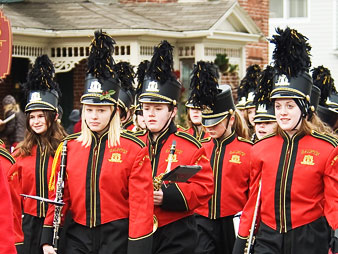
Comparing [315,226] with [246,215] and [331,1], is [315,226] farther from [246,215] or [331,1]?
[331,1]

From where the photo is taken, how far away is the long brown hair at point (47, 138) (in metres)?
9.63

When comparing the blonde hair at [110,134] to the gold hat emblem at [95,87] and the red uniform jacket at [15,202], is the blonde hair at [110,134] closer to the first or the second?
the gold hat emblem at [95,87]

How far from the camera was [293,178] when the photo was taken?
26.1 ft

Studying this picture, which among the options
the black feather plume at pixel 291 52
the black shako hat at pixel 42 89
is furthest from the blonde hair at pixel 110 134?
the black shako hat at pixel 42 89

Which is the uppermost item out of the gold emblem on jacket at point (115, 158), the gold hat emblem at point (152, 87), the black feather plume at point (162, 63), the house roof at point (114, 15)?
the house roof at point (114, 15)

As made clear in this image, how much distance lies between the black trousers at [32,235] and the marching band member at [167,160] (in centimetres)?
142

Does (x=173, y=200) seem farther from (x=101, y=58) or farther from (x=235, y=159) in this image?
(x=235, y=159)

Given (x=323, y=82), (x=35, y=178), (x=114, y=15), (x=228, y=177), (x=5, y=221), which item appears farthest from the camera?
(x=114, y=15)

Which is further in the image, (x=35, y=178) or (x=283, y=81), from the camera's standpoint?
(x=35, y=178)

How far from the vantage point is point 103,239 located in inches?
306

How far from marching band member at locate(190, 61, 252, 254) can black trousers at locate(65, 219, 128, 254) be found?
6.80ft

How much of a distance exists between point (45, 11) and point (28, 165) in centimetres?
1106

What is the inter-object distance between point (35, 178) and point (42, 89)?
947 millimetres

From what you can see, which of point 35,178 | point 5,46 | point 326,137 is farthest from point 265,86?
point 5,46
